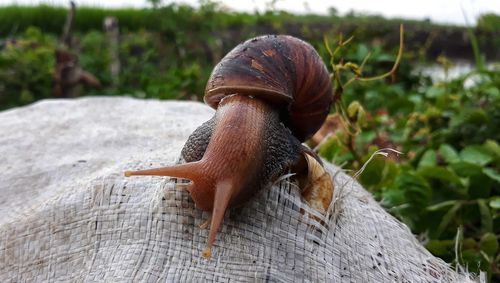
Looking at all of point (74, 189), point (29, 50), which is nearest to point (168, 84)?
point (29, 50)

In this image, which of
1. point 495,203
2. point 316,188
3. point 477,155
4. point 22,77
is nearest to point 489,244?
point 495,203

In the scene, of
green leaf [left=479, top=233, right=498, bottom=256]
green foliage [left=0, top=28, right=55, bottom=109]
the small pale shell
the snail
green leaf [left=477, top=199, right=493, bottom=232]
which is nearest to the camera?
the snail

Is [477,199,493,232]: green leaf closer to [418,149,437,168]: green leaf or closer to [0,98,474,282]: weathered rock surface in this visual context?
[418,149,437,168]: green leaf

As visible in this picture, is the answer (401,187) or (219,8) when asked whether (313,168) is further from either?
(219,8)

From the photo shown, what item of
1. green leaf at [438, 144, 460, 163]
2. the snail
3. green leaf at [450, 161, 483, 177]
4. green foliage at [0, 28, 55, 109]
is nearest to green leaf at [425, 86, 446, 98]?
green leaf at [438, 144, 460, 163]

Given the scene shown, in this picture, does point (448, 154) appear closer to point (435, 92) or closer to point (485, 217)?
point (485, 217)

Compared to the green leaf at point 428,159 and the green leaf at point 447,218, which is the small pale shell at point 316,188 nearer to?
the green leaf at point 447,218
